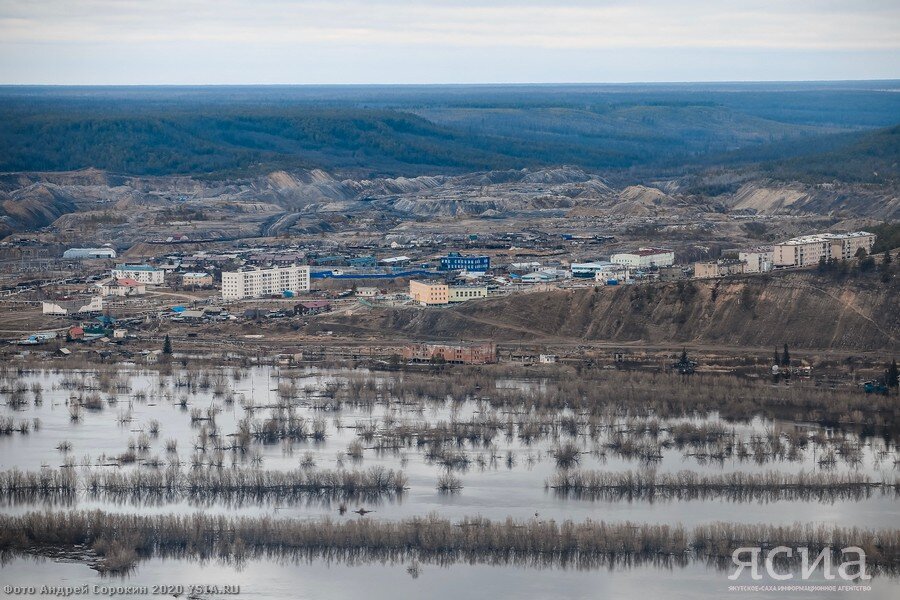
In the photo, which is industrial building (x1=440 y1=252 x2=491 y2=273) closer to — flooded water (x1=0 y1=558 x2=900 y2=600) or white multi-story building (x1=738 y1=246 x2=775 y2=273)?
white multi-story building (x1=738 y1=246 x2=775 y2=273)

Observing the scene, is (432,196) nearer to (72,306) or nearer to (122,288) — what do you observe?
(122,288)

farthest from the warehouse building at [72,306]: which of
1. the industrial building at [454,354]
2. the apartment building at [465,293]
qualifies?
the industrial building at [454,354]

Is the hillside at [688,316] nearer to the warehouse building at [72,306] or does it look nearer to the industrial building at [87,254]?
the warehouse building at [72,306]

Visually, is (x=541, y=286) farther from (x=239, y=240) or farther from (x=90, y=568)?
(x=90, y=568)

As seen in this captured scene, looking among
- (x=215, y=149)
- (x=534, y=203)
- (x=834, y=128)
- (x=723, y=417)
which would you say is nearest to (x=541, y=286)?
(x=723, y=417)

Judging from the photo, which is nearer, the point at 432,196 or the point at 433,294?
the point at 433,294

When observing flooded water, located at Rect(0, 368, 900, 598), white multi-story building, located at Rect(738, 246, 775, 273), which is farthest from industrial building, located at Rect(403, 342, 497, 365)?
white multi-story building, located at Rect(738, 246, 775, 273)

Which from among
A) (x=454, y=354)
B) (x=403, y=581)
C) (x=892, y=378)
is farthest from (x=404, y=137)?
(x=403, y=581)
